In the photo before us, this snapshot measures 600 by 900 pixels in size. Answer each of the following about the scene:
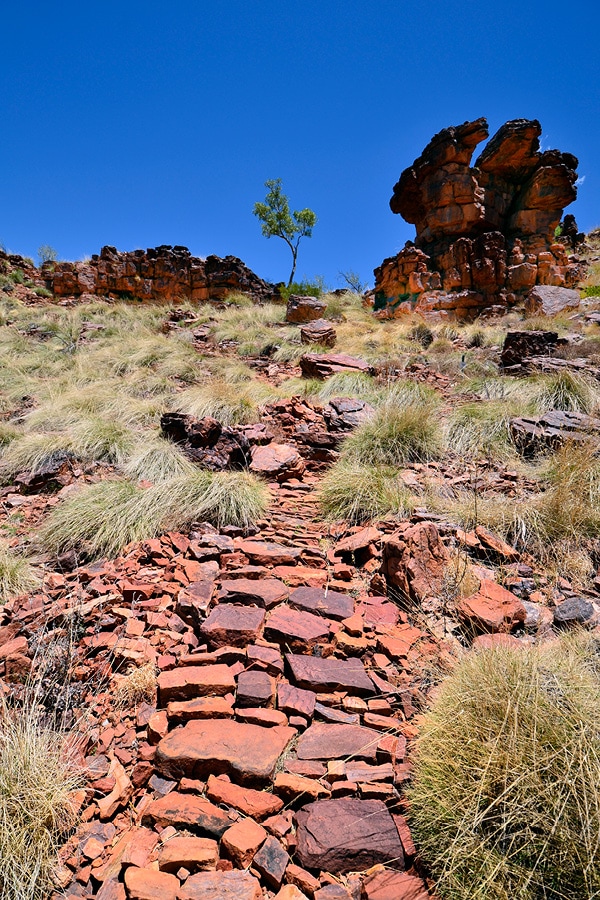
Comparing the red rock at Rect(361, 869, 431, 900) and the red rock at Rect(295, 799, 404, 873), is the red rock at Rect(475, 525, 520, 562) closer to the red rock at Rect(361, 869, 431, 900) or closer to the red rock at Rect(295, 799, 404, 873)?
the red rock at Rect(295, 799, 404, 873)

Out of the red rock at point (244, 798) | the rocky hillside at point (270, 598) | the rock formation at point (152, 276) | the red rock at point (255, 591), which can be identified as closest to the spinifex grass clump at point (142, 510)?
the rocky hillside at point (270, 598)

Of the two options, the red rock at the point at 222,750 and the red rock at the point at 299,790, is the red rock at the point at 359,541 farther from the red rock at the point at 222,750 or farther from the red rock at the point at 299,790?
the red rock at the point at 299,790

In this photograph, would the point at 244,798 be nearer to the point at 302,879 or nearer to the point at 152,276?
the point at 302,879

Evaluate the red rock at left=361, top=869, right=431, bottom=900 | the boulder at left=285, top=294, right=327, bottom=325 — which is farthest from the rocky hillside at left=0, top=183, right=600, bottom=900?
the boulder at left=285, top=294, right=327, bottom=325

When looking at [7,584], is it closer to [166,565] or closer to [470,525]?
[166,565]

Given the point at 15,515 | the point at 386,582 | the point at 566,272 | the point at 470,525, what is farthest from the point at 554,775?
the point at 566,272

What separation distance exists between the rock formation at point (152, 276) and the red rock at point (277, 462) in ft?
47.3

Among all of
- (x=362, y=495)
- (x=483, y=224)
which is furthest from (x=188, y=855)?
(x=483, y=224)

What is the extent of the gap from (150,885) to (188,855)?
0.12 m

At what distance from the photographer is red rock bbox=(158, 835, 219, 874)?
1.35 m

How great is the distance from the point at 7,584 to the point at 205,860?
2372 millimetres

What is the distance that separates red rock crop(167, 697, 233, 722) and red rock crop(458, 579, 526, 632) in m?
1.30

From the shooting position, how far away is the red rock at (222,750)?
64.1 inches

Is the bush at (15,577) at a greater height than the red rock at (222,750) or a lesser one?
greater
